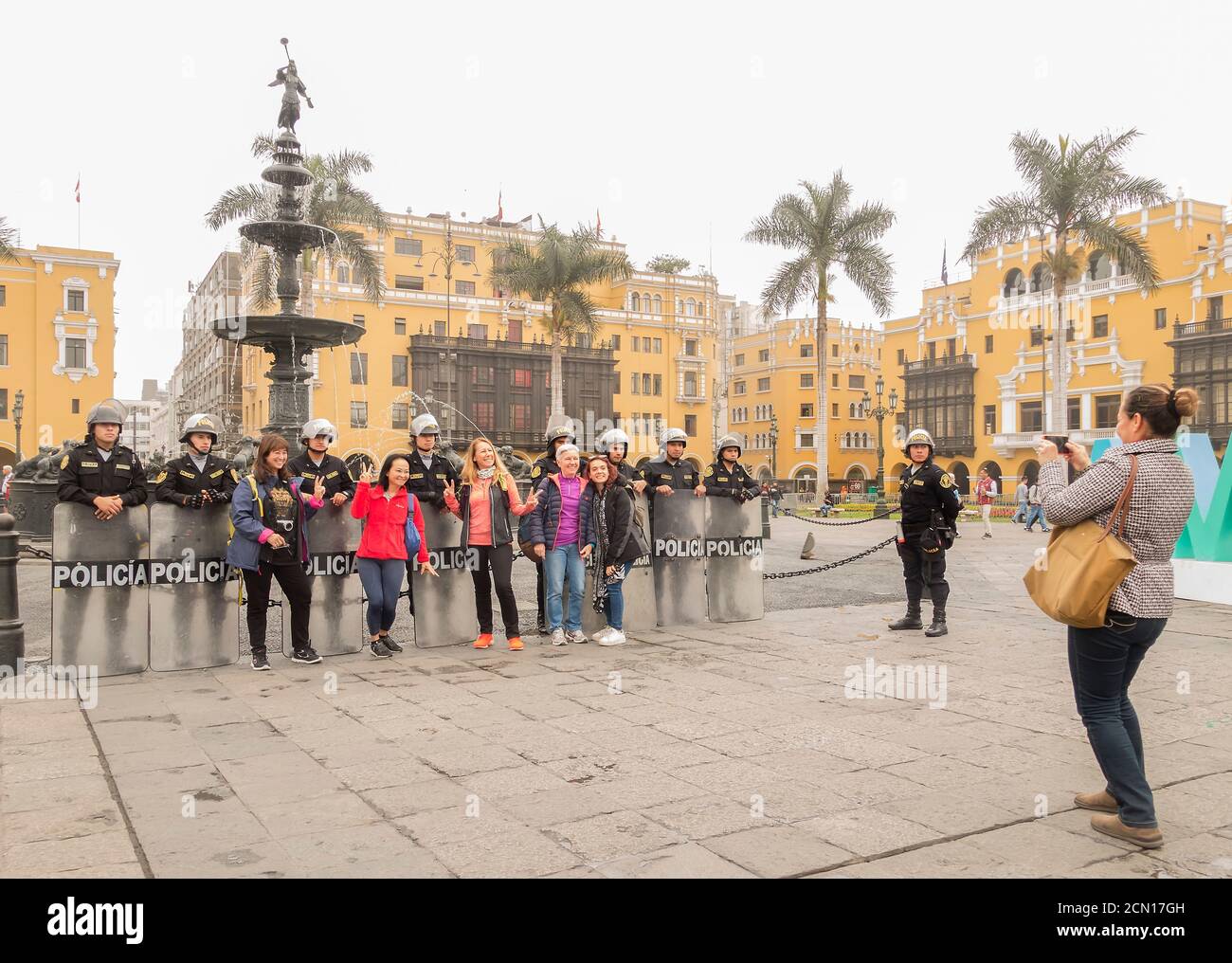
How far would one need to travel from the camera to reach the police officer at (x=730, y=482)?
32.9 feet

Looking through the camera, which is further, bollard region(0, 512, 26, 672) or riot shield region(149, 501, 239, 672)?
riot shield region(149, 501, 239, 672)

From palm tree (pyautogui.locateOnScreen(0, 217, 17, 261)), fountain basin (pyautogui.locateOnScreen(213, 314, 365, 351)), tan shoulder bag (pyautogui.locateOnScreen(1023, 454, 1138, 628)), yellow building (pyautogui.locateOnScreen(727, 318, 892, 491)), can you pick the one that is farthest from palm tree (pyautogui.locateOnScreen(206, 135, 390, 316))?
yellow building (pyautogui.locateOnScreen(727, 318, 892, 491))

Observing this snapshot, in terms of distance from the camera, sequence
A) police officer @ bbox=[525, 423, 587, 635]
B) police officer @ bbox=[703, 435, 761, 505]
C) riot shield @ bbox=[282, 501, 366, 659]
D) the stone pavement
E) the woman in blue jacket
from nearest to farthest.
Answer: the stone pavement
the woman in blue jacket
riot shield @ bbox=[282, 501, 366, 659]
police officer @ bbox=[525, 423, 587, 635]
police officer @ bbox=[703, 435, 761, 505]

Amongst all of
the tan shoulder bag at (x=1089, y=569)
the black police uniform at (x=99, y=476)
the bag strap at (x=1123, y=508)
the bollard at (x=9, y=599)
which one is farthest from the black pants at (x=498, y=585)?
the bag strap at (x=1123, y=508)

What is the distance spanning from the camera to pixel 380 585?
325 inches

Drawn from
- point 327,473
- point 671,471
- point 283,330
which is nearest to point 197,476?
point 327,473

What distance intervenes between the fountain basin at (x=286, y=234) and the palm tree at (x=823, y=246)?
2582 centimetres

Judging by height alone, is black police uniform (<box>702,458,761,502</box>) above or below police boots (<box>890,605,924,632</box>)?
above

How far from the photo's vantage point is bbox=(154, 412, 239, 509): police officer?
7.64 metres

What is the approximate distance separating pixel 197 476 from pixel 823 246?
111ft

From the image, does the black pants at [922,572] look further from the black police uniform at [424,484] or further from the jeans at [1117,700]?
the jeans at [1117,700]

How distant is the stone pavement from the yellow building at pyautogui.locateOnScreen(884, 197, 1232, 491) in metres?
42.3

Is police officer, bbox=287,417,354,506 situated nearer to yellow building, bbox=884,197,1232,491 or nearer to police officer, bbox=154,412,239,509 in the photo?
police officer, bbox=154,412,239,509

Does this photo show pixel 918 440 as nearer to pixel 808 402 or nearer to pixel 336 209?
pixel 336 209
